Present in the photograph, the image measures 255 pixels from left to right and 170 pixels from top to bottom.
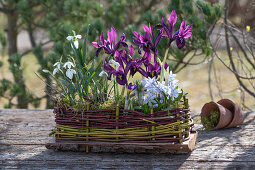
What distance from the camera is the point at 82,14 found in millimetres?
3186

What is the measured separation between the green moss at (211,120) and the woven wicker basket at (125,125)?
16.0 inches

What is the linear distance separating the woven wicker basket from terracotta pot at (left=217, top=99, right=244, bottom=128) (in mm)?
476

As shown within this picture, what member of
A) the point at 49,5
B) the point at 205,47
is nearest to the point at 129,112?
the point at 205,47

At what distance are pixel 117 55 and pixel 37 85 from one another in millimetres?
4389

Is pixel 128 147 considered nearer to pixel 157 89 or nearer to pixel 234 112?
pixel 157 89

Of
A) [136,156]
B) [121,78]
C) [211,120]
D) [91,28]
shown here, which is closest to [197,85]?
[91,28]

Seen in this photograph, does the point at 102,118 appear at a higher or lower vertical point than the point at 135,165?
higher

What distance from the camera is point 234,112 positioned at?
1861 millimetres

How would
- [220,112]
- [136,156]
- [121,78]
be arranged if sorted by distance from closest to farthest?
[121,78], [136,156], [220,112]

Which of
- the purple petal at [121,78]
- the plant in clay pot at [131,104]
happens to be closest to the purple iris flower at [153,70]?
the plant in clay pot at [131,104]

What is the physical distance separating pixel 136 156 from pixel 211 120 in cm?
57

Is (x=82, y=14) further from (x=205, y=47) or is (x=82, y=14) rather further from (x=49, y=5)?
(x=205, y=47)

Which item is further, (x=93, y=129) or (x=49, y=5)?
(x=49, y=5)

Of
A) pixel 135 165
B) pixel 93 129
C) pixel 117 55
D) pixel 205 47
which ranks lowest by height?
pixel 135 165
